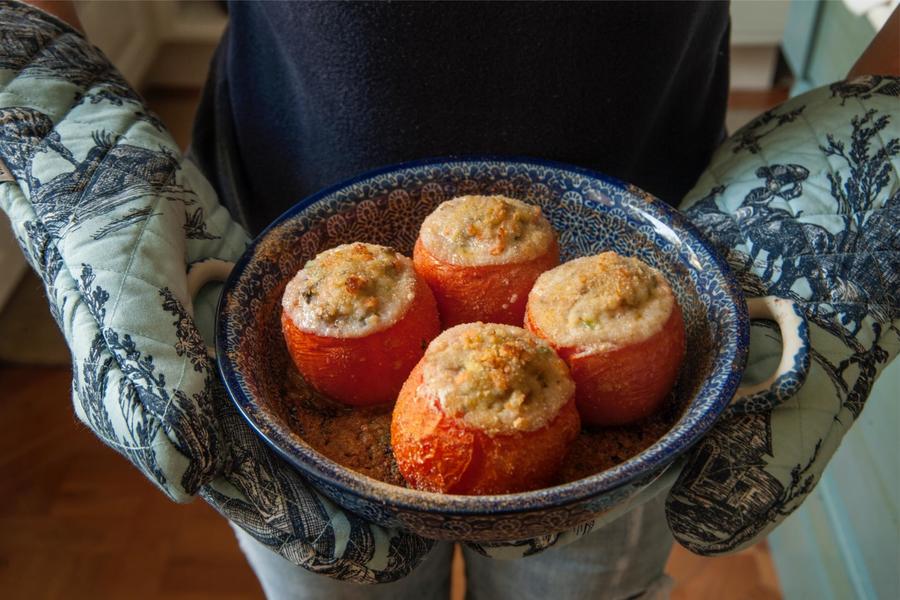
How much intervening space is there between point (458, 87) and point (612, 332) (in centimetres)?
23

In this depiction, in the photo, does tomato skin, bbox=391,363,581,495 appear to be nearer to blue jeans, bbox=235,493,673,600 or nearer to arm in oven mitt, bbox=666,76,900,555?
arm in oven mitt, bbox=666,76,900,555

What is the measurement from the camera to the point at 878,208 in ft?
1.86

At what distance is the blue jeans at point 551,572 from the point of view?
26.5 inches

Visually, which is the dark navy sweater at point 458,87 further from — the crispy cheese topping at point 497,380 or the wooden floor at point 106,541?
the wooden floor at point 106,541

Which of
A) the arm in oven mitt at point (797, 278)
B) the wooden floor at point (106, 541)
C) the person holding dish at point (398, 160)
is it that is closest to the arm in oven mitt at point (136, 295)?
the person holding dish at point (398, 160)

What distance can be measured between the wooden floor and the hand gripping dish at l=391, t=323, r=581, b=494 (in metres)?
0.67

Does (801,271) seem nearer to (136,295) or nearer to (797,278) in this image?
(797,278)

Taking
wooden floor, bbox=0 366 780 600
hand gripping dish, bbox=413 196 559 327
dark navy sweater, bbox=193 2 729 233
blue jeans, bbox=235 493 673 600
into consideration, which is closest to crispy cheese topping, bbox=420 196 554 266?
hand gripping dish, bbox=413 196 559 327

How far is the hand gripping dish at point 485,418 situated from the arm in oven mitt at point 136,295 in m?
0.06

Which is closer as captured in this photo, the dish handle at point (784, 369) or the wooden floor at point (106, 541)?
the dish handle at point (784, 369)

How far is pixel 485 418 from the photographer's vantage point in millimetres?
426

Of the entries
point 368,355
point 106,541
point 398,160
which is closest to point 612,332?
point 368,355

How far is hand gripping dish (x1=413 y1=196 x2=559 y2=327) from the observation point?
50 centimetres

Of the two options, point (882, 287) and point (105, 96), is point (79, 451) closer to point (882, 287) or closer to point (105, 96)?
point (105, 96)
